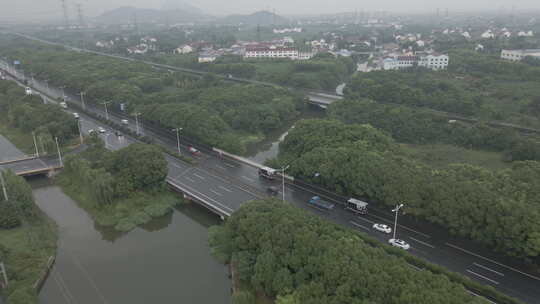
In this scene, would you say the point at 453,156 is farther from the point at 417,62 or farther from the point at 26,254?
the point at 417,62

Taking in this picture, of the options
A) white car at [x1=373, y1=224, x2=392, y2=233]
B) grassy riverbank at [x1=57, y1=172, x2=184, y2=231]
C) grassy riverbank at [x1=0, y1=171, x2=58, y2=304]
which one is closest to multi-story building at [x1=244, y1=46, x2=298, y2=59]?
grassy riverbank at [x1=57, y1=172, x2=184, y2=231]

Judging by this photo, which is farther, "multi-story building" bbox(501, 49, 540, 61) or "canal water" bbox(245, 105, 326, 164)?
"multi-story building" bbox(501, 49, 540, 61)

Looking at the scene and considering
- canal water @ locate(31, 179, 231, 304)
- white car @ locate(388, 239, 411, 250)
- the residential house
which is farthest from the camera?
the residential house

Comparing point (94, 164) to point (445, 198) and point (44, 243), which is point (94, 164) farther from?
point (445, 198)

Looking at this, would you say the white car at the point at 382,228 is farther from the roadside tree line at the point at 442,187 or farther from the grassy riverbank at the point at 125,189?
the grassy riverbank at the point at 125,189

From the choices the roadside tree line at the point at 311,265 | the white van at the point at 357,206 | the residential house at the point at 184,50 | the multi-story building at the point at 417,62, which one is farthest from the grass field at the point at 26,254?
the residential house at the point at 184,50

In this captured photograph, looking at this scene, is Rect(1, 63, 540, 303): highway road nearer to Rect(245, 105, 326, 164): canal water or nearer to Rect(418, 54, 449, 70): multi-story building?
Rect(245, 105, 326, 164): canal water
